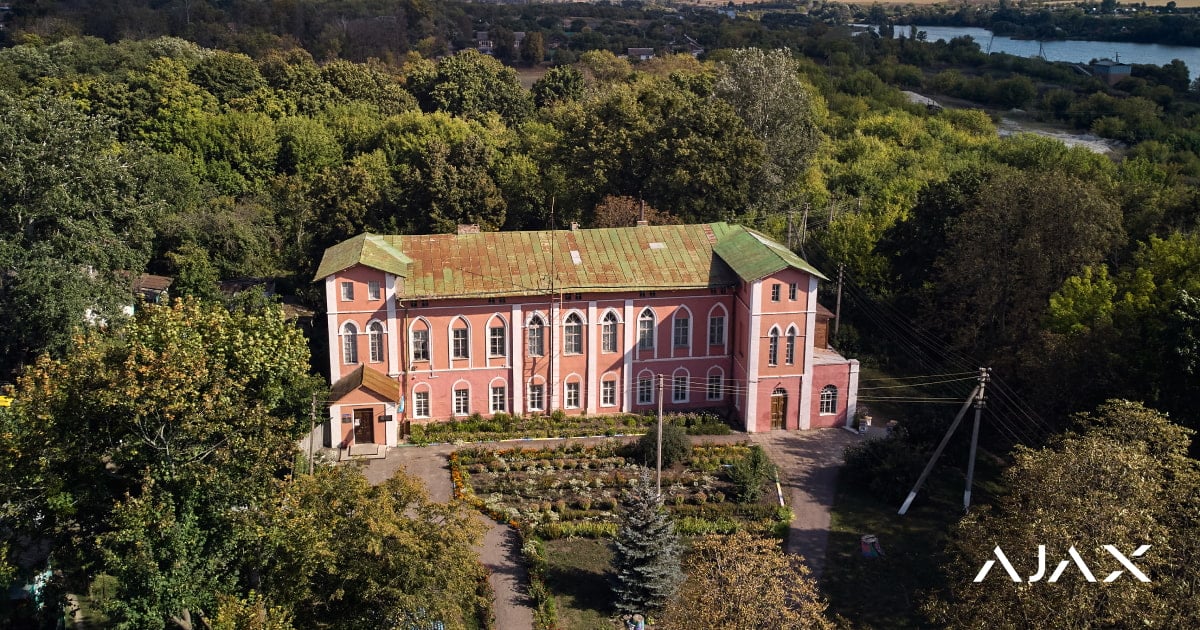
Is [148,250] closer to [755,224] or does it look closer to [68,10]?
[755,224]

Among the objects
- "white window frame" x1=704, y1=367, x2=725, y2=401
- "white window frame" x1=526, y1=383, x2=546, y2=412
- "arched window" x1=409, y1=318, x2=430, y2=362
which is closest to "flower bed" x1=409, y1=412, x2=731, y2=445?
"white window frame" x1=526, y1=383, x2=546, y2=412

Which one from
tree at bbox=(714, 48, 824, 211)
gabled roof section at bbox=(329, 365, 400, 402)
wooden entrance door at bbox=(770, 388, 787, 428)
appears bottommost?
wooden entrance door at bbox=(770, 388, 787, 428)

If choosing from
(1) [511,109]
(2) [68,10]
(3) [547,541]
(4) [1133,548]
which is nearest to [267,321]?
(3) [547,541]

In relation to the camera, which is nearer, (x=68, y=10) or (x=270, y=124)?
(x=270, y=124)

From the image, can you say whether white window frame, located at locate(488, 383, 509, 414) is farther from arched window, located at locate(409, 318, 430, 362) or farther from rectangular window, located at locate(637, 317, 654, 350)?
rectangular window, located at locate(637, 317, 654, 350)

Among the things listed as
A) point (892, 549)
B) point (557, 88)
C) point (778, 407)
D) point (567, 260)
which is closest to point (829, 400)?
point (778, 407)

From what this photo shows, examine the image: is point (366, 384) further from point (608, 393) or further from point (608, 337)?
point (608, 393)
